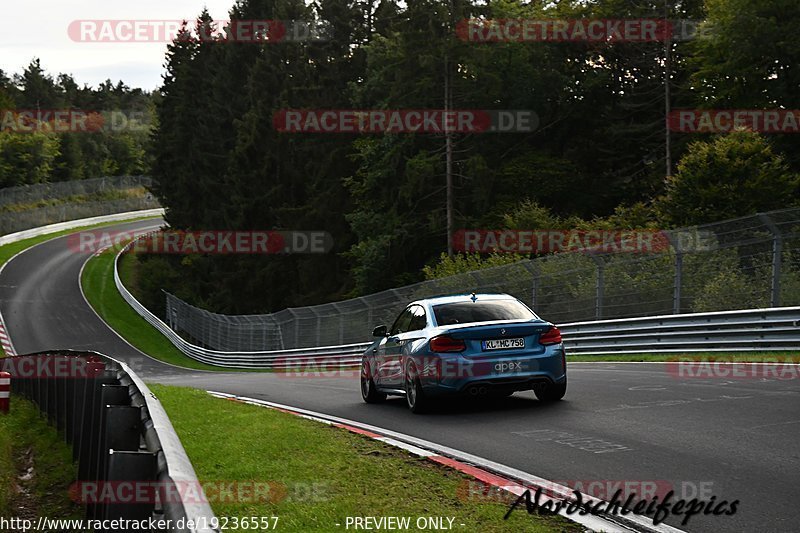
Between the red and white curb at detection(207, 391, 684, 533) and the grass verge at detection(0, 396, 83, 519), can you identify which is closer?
the red and white curb at detection(207, 391, 684, 533)

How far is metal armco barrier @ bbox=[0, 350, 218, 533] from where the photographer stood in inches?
159

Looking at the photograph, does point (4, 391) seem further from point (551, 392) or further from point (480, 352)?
point (551, 392)

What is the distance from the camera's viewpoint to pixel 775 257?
1761 cm

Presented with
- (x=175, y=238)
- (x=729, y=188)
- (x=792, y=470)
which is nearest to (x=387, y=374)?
(x=792, y=470)

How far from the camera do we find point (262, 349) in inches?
1730

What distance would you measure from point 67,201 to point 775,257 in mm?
95440

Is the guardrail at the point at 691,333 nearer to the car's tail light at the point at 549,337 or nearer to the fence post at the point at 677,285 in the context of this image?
the fence post at the point at 677,285

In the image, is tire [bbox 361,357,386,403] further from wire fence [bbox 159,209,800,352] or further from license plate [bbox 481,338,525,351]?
wire fence [bbox 159,209,800,352]

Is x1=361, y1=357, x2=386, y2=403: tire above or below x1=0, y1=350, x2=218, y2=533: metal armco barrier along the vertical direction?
below

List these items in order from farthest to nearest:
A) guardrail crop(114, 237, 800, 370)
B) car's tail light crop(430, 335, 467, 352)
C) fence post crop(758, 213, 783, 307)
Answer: fence post crop(758, 213, 783, 307) → guardrail crop(114, 237, 800, 370) → car's tail light crop(430, 335, 467, 352)

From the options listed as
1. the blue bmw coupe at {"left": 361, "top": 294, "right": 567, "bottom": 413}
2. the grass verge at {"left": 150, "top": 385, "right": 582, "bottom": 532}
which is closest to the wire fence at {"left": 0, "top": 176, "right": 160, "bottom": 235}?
the blue bmw coupe at {"left": 361, "top": 294, "right": 567, "bottom": 413}

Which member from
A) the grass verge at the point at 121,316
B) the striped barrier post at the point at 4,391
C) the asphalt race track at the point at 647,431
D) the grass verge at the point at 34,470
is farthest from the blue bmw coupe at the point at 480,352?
the grass verge at the point at 121,316

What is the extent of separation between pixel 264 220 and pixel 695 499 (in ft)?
217

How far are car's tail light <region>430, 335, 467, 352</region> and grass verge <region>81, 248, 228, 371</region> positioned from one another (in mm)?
36132
